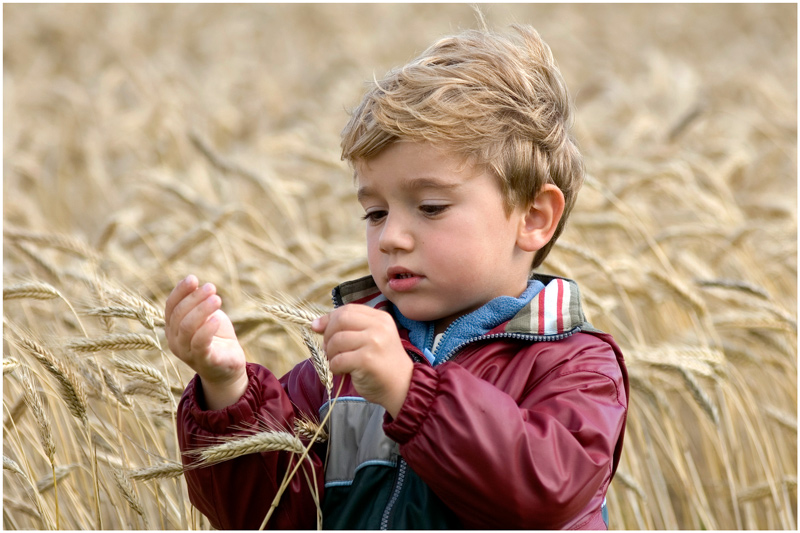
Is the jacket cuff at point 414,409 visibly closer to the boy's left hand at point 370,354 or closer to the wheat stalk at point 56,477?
the boy's left hand at point 370,354

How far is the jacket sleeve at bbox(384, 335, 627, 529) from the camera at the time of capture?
1.54m

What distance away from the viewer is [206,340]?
1.66 meters

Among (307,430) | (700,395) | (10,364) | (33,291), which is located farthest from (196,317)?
(700,395)

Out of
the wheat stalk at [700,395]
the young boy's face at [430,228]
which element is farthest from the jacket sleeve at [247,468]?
the wheat stalk at [700,395]

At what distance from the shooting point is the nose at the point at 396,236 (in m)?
1.76

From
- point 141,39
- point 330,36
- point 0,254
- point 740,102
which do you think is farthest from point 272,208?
point 330,36

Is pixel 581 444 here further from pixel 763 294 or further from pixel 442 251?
pixel 763 294

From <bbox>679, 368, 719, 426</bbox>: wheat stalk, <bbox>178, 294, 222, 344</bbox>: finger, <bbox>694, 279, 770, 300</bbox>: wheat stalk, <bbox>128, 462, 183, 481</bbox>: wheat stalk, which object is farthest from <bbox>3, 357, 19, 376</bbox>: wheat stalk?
<bbox>694, 279, 770, 300</bbox>: wheat stalk

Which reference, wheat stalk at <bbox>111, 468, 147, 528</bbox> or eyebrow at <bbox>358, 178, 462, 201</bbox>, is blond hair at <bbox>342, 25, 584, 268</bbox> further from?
wheat stalk at <bbox>111, 468, 147, 528</bbox>

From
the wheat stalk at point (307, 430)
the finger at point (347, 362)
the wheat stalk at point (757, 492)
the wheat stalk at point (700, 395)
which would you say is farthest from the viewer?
the wheat stalk at point (757, 492)

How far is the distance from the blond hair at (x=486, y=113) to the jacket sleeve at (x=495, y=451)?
18.7 inches

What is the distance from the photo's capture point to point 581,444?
5.37 feet

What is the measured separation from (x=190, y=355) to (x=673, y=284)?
1874 millimetres

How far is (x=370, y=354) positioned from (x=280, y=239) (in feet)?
12.0
